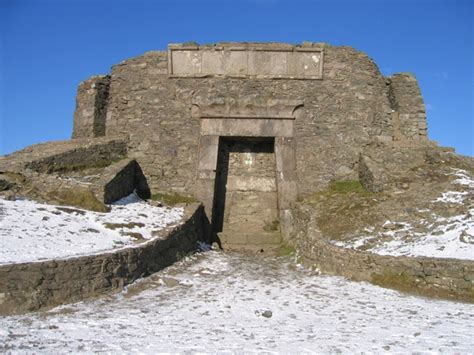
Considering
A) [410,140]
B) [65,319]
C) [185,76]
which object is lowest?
[65,319]

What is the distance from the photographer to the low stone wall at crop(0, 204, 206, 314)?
674 centimetres

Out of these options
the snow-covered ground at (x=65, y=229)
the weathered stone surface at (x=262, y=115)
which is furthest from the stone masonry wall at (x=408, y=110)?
the snow-covered ground at (x=65, y=229)

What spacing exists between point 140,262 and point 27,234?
2055 mm

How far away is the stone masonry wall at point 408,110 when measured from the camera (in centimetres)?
1518

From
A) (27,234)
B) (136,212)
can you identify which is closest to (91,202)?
(136,212)

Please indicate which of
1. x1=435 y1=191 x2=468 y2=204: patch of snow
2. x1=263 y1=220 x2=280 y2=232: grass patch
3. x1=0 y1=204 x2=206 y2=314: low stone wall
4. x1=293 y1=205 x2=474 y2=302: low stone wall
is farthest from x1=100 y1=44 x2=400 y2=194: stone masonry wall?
x1=0 y1=204 x2=206 y2=314: low stone wall

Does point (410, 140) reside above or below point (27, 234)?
above

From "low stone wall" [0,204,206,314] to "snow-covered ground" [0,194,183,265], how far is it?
0.26 meters

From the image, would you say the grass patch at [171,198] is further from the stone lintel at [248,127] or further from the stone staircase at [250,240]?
the stone lintel at [248,127]

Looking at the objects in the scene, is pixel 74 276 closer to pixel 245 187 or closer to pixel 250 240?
pixel 250 240

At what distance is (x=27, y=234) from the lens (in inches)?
325

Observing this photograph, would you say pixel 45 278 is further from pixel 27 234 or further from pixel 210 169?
pixel 210 169

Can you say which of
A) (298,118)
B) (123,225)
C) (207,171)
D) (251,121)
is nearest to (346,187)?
(298,118)

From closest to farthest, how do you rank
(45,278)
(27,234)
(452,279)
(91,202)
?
(45,278)
(452,279)
(27,234)
(91,202)
